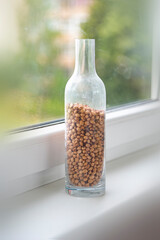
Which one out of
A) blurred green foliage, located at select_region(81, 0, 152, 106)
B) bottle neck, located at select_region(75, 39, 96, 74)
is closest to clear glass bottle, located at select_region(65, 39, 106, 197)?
bottle neck, located at select_region(75, 39, 96, 74)

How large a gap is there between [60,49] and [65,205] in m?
0.38

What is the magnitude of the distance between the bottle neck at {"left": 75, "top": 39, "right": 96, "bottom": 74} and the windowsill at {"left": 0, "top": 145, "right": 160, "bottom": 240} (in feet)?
0.94

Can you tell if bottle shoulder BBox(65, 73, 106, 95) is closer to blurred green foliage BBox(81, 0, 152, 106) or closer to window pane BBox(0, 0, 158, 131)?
window pane BBox(0, 0, 158, 131)

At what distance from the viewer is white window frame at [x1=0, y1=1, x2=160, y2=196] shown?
875mm

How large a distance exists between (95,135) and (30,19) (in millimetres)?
291

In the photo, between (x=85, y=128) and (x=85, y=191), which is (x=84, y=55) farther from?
(x=85, y=191)

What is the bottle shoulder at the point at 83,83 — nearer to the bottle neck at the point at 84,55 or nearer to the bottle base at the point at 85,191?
the bottle neck at the point at 84,55

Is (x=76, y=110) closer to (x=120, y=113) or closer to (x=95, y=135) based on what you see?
(x=95, y=135)

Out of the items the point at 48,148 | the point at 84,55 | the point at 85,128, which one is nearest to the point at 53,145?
the point at 48,148

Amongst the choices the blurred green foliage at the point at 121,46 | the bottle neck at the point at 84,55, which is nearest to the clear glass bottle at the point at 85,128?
the bottle neck at the point at 84,55

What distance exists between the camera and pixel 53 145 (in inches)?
38.5

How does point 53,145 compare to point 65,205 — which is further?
point 53,145

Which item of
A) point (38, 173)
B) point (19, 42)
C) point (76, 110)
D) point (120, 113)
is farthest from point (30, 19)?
point (120, 113)

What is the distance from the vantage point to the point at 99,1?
1127 millimetres
